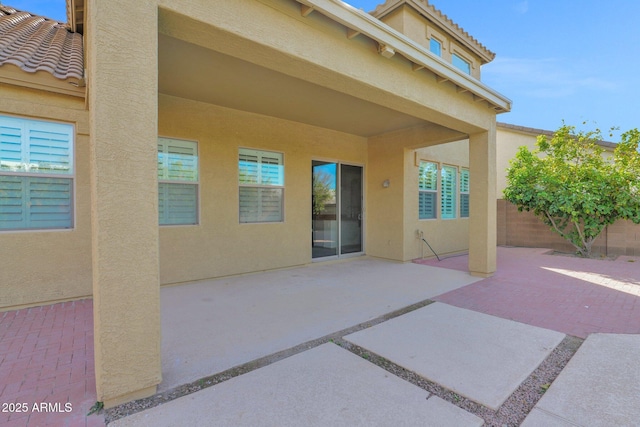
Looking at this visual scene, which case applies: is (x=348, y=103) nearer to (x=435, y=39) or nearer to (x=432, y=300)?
(x=432, y=300)

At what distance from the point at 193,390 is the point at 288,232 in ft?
15.1

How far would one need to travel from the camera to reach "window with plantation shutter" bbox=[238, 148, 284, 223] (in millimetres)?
6293

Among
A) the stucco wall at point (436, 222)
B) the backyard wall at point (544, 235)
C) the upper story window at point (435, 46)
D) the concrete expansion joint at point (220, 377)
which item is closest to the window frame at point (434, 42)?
the upper story window at point (435, 46)

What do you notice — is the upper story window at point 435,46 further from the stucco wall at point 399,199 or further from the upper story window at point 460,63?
the stucco wall at point 399,199

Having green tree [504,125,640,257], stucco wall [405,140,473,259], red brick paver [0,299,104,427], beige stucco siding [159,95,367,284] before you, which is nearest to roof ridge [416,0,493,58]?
stucco wall [405,140,473,259]

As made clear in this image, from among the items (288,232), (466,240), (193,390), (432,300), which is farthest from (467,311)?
(466,240)

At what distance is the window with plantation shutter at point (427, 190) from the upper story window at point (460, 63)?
10.9 feet

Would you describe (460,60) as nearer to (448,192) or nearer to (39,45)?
(448,192)

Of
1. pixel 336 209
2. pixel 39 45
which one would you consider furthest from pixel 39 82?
pixel 336 209

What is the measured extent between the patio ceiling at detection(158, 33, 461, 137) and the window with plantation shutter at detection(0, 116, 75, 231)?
70.0 inches

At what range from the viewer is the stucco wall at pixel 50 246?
4.12 m

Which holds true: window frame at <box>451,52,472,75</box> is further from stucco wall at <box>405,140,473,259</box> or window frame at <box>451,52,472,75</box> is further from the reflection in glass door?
Result: the reflection in glass door

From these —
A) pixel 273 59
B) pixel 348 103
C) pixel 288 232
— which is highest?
pixel 348 103

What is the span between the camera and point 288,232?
685 centimetres
